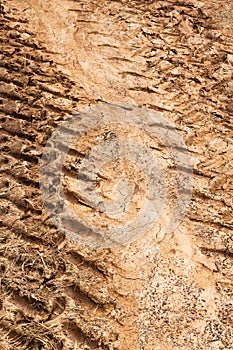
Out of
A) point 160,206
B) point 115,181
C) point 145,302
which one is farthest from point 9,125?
point 145,302

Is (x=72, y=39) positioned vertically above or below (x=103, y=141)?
above

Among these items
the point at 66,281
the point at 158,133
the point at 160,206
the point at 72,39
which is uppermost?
the point at 72,39

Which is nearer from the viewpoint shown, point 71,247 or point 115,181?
point 71,247

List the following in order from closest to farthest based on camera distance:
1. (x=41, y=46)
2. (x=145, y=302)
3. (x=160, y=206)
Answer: (x=145, y=302) → (x=160, y=206) → (x=41, y=46)

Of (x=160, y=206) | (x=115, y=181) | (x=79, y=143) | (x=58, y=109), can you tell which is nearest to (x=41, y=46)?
(x=58, y=109)

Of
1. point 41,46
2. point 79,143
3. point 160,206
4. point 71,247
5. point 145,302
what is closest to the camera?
point 145,302

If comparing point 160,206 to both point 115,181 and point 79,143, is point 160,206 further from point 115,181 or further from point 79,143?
point 79,143
